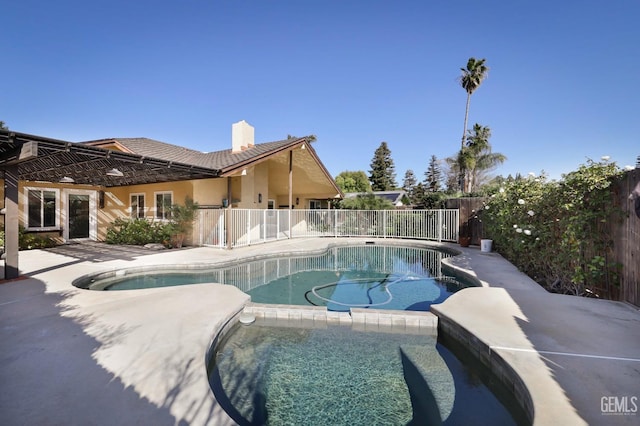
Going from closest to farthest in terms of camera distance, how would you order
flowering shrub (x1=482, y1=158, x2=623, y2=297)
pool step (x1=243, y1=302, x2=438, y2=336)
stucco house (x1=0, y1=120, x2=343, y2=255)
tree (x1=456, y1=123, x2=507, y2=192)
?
pool step (x1=243, y1=302, x2=438, y2=336)
flowering shrub (x1=482, y1=158, x2=623, y2=297)
stucco house (x1=0, y1=120, x2=343, y2=255)
tree (x1=456, y1=123, x2=507, y2=192)

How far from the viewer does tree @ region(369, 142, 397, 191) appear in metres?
47.6

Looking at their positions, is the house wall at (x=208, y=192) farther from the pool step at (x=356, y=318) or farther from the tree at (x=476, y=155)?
the tree at (x=476, y=155)

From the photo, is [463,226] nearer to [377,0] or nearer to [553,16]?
[553,16]

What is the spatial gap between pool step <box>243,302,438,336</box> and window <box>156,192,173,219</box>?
950cm

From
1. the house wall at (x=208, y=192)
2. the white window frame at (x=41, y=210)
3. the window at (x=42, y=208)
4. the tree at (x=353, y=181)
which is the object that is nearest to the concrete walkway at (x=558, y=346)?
the house wall at (x=208, y=192)

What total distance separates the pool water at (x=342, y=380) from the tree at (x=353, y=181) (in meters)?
41.4

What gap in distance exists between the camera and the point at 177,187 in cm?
1241

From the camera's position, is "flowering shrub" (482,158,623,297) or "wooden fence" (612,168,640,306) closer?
"wooden fence" (612,168,640,306)

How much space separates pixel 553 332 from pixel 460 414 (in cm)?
184

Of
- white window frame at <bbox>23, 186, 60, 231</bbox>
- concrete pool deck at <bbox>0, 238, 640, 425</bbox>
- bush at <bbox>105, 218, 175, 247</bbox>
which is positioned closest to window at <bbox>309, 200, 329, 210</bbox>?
bush at <bbox>105, 218, 175, 247</bbox>

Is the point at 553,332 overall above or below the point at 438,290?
above

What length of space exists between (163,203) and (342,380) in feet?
40.8

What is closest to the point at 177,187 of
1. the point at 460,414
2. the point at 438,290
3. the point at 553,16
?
the point at 438,290

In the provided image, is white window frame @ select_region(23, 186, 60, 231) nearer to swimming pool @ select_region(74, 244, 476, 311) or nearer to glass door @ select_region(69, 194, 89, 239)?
glass door @ select_region(69, 194, 89, 239)
